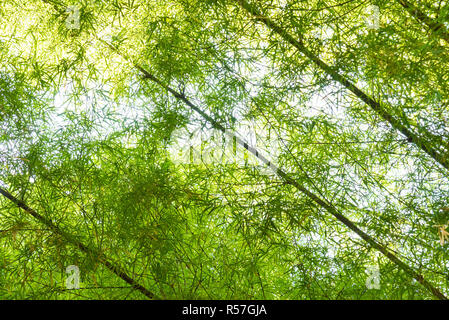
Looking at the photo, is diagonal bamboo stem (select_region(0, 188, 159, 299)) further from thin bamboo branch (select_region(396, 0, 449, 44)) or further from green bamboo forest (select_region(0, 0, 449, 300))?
thin bamboo branch (select_region(396, 0, 449, 44))

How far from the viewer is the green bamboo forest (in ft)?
5.89

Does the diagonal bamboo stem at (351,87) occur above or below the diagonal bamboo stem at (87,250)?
above

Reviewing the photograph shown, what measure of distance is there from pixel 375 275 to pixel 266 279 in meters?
0.50

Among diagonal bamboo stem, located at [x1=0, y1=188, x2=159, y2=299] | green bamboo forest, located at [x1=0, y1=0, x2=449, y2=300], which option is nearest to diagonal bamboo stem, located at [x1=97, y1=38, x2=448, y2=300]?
green bamboo forest, located at [x1=0, y1=0, x2=449, y2=300]

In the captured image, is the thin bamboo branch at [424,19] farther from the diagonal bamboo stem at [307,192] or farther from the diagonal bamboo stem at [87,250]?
the diagonal bamboo stem at [87,250]

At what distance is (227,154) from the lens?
2070mm

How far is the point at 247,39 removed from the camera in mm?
2045

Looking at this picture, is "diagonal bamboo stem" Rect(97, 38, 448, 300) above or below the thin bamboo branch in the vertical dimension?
below

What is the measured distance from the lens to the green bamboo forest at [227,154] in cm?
180

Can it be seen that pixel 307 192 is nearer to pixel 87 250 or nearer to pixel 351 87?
pixel 351 87

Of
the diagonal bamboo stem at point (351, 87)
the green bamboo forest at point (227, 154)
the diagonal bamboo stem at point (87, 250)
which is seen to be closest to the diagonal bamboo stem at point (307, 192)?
the green bamboo forest at point (227, 154)

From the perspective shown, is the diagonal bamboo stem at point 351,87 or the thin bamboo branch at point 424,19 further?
the diagonal bamboo stem at point 351,87
